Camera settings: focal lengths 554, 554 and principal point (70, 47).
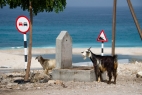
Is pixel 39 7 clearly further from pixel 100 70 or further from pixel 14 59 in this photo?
pixel 14 59

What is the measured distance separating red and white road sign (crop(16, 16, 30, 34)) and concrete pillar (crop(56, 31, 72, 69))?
1181mm

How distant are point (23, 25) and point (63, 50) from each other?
169cm

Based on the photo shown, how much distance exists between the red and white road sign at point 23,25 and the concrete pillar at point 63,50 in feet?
3.88

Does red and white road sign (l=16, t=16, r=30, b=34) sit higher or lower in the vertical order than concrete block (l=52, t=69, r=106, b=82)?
higher

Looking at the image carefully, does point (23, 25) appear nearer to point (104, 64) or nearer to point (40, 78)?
point (40, 78)

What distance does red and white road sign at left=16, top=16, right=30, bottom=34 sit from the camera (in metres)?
19.2

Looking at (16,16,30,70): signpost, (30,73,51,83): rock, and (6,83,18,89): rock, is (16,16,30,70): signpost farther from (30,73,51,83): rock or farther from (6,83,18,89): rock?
(6,83,18,89): rock

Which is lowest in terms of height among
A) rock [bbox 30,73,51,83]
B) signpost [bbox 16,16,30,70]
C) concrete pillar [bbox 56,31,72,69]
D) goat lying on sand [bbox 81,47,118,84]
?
rock [bbox 30,73,51,83]

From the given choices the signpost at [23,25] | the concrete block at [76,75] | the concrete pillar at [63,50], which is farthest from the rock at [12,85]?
the concrete pillar at [63,50]

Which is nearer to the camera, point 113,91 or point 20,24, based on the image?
point 113,91

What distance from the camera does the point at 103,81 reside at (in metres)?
19.7

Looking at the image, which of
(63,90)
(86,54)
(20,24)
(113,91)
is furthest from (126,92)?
(20,24)

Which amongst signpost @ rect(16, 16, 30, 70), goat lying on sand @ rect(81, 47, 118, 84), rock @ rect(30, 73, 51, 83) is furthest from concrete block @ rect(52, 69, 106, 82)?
signpost @ rect(16, 16, 30, 70)

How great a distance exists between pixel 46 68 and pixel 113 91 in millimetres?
5143
